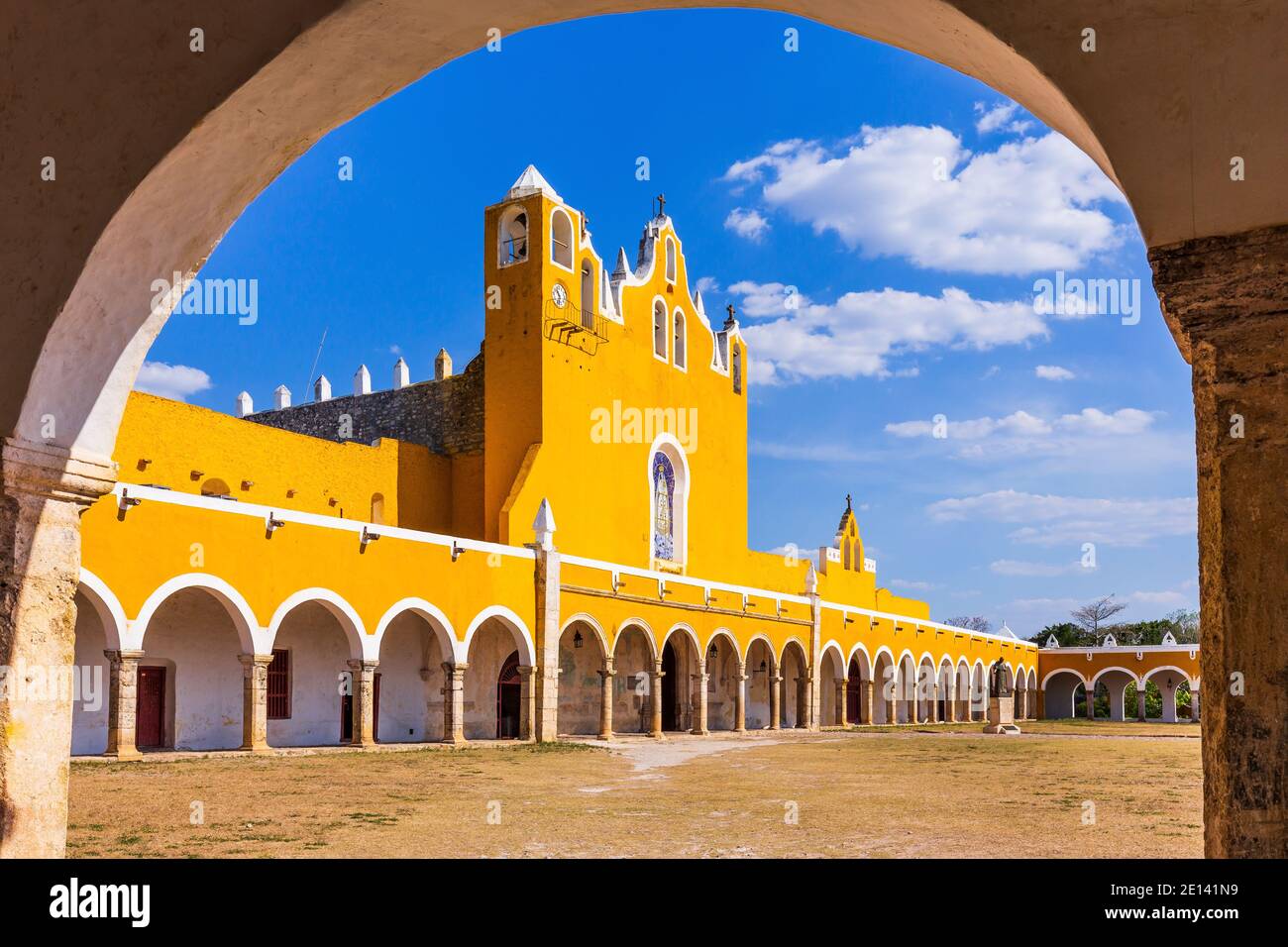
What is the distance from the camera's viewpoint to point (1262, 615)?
259 centimetres

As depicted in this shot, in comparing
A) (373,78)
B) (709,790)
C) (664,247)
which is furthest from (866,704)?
(373,78)

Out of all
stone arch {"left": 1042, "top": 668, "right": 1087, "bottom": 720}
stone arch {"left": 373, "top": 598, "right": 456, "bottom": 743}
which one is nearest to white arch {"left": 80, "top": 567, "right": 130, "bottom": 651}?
stone arch {"left": 373, "top": 598, "right": 456, "bottom": 743}

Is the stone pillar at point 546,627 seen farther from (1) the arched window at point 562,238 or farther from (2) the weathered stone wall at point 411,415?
(1) the arched window at point 562,238

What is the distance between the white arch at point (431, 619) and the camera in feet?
60.2

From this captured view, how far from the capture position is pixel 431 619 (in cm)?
1942

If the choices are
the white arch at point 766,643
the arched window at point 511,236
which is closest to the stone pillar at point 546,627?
the arched window at point 511,236

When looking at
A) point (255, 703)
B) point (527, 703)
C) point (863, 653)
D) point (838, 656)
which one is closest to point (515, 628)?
point (527, 703)

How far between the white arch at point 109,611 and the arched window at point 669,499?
51.3 ft

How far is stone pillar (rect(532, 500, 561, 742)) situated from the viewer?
69.5ft

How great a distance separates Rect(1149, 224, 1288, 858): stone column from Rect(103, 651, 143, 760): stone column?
1356 centimetres

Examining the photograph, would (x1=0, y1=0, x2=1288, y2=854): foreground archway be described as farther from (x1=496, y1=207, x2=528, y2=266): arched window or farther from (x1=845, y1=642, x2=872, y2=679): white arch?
(x1=845, y1=642, x2=872, y2=679): white arch

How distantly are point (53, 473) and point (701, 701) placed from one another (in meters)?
23.2
